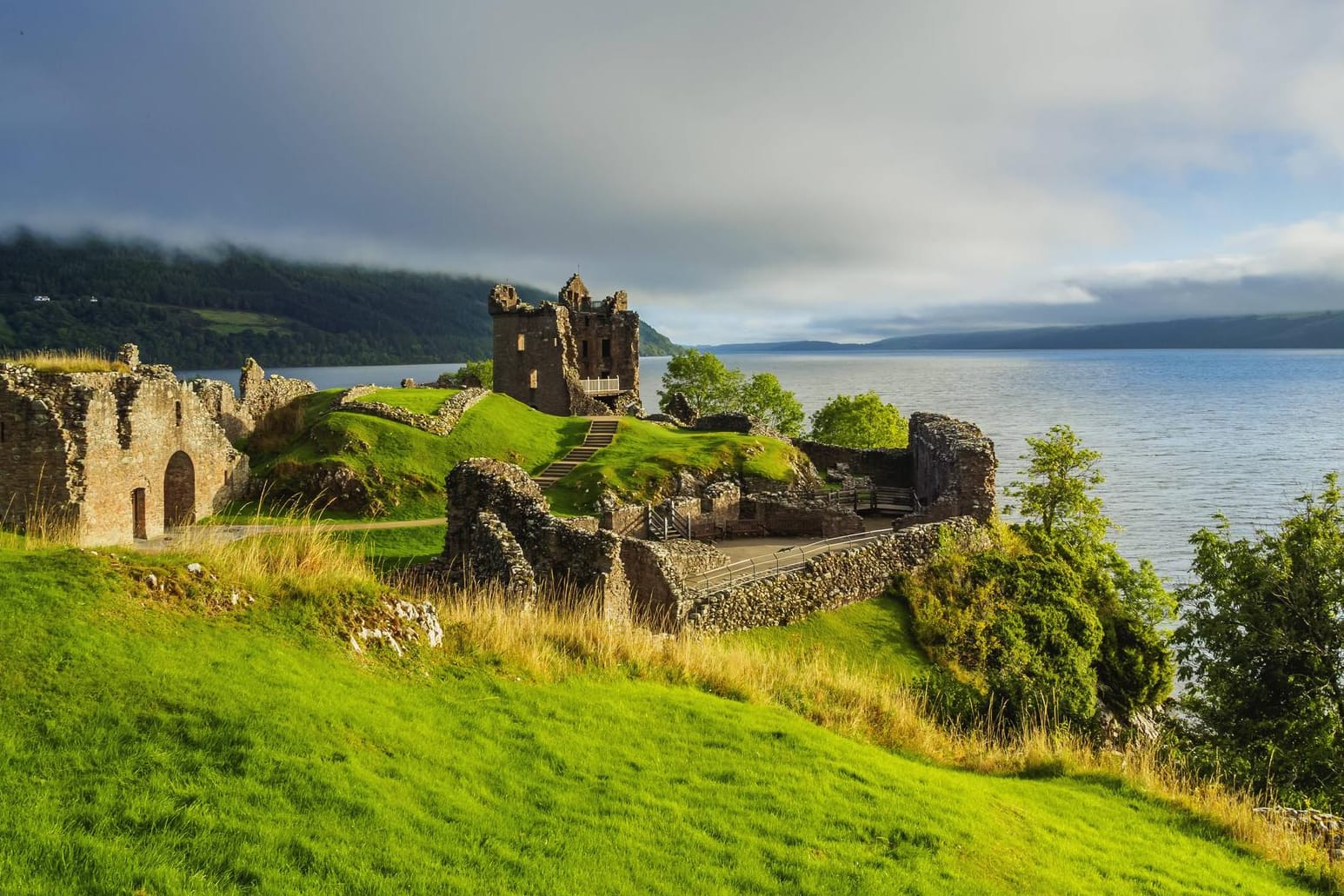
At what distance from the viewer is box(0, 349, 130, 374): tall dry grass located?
25.8m

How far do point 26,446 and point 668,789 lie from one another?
983 inches

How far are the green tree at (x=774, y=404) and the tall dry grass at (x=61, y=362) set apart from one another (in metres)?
59.2

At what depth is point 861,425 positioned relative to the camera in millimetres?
68812

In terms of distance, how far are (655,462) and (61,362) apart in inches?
943

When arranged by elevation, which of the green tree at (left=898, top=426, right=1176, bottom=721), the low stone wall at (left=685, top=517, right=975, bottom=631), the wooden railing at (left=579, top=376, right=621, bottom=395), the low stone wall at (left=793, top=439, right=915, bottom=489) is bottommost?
the green tree at (left=898, top=426, right=1176, bottom=721)

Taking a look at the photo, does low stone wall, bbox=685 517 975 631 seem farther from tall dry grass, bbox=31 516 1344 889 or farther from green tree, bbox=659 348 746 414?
green tree, bbox=659 348 746 414

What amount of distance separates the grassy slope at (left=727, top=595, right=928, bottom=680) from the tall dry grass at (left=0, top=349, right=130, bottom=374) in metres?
22.6

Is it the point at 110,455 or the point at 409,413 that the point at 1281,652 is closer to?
the point at 110,455

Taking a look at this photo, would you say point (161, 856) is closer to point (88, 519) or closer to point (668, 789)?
point (668, 789)

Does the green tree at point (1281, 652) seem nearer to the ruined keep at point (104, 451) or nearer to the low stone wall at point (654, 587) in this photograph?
the low stone wall at point (654, 587)

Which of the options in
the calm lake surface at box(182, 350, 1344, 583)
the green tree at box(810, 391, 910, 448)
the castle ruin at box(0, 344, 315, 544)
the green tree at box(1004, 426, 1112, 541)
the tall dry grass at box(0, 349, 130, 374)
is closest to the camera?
the castle ruin at box(0, 344, 315, 544)

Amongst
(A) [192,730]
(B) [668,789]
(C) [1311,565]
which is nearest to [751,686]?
(B) [668,789]

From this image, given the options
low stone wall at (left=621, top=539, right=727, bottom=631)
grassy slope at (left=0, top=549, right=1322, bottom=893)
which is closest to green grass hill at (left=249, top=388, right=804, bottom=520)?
low stone wall at (left=621, top=539, right=727, bottom=631)

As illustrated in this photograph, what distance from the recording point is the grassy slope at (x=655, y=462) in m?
38.0
